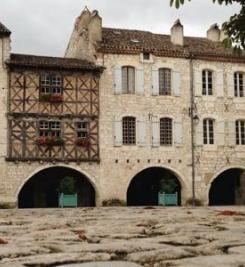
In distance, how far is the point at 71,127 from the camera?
2344 centimetres

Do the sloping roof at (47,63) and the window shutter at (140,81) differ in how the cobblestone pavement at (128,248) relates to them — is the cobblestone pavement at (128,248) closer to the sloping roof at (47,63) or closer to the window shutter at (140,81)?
the sloping roof at (47,63)

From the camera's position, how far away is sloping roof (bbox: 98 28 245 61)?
24.6 meters

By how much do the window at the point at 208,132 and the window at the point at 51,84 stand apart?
7.09 metres

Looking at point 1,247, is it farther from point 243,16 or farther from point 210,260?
point 243,16

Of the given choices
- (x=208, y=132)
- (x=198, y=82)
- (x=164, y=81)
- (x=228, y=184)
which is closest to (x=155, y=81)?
(x=164, y=81)

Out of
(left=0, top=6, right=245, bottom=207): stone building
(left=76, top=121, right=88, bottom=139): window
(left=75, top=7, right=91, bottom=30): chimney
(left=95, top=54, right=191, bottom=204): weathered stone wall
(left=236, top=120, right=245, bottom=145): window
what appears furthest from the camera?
(left=75, top=7, right=91, bottom=30): chimney

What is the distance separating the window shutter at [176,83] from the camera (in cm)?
2520

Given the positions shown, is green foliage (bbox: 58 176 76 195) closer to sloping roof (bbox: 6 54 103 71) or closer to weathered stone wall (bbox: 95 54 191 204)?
weathered stone wall (bbox: 95 54 191 204)

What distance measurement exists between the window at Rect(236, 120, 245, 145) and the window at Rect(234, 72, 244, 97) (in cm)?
138

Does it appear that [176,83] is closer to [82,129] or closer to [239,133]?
[239,133]

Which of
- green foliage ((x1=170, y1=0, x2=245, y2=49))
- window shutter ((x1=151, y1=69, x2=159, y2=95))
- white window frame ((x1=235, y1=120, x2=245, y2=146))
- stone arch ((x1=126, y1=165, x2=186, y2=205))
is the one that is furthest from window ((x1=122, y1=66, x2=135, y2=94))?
green foliage ((x1=170, y1=0, x2=245, y2=49))

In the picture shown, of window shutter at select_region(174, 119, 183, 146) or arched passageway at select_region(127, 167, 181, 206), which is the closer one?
window shutter at select_region(174, 119, 183, 146)

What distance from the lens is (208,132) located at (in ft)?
83.5

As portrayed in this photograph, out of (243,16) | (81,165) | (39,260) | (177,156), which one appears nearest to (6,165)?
(81,165)
